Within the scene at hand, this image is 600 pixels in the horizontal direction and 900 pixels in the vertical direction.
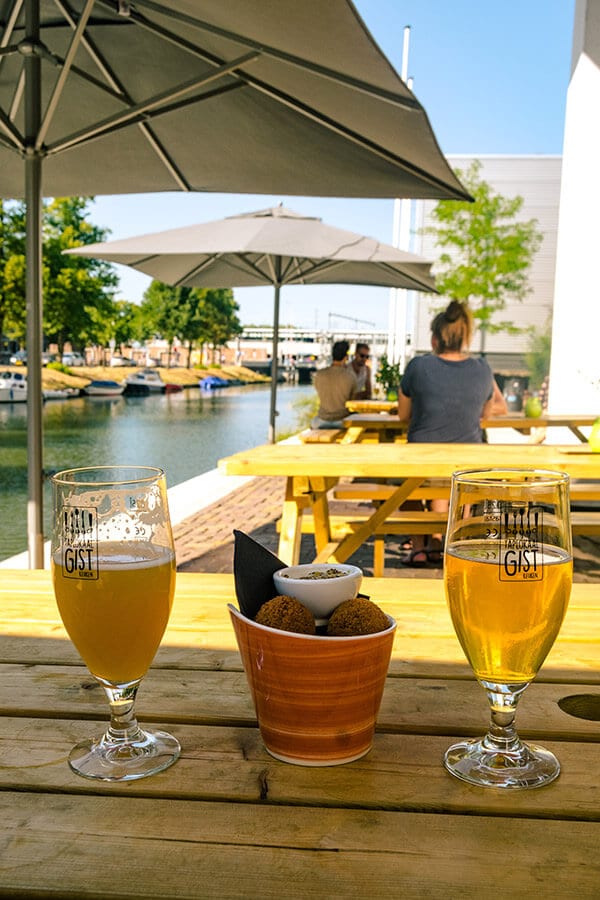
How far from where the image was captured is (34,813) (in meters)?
0.70

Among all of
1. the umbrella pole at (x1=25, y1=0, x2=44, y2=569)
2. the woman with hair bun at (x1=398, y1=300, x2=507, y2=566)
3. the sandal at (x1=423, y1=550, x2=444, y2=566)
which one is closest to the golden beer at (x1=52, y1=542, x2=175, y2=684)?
the umbrella pole at (x1=25, y1=0, x2=44, y2=569)

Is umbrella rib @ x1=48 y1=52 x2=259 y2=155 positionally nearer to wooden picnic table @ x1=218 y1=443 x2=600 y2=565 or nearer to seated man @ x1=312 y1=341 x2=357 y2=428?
wooden picnic table @ x1=218 y1=443 x2=600 y2=565

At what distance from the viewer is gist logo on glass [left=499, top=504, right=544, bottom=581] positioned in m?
0.78

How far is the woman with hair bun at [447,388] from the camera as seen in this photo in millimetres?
5121

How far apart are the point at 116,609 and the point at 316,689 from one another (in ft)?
0.65

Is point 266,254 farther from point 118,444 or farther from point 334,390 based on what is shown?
point 118,444

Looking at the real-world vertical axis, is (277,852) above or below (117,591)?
below

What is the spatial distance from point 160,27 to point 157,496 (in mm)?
3638

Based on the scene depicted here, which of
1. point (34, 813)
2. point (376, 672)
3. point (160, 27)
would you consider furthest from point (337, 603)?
point (160, 27)

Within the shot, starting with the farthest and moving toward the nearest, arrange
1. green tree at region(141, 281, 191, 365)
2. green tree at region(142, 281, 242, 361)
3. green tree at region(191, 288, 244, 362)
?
1. green tree at region(191, 288, 244, 362)
2. green tree at region(142, 281, 242, 361)
3. green tree at region(141, 281, 191, 365)

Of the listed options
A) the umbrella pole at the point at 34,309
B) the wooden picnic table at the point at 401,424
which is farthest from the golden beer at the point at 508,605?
the wooden picnic table at the point at 401,424

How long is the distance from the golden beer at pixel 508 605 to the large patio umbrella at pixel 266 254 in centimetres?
788

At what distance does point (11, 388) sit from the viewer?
35.8 meters

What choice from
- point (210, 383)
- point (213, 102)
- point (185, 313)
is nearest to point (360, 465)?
point (213, 102)
